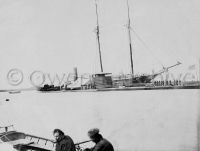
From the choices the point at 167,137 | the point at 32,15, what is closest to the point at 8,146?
the point at 32,15

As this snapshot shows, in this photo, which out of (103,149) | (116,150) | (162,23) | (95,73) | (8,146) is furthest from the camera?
(95,73)

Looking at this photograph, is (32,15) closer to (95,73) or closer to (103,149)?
(103,149)

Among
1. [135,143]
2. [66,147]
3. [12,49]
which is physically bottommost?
[135,143]

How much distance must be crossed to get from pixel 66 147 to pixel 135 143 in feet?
17.6

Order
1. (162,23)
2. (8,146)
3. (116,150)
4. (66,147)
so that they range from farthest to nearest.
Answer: (162,23) < (116,150) < (8,146) < (66,147)

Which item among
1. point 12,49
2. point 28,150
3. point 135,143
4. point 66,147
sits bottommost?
point 135,143

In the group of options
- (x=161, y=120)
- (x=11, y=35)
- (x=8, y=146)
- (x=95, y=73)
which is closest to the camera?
(x=8, y=146)

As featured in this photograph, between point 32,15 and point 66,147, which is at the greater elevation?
point 32,15

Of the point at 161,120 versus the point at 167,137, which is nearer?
the point at 167,137

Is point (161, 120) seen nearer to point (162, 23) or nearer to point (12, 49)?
point (162, 23)

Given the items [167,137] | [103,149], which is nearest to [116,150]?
[167,137]

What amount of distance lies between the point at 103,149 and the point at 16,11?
605 cm

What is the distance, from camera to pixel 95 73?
31.1 metres

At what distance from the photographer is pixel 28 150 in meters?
4.40
